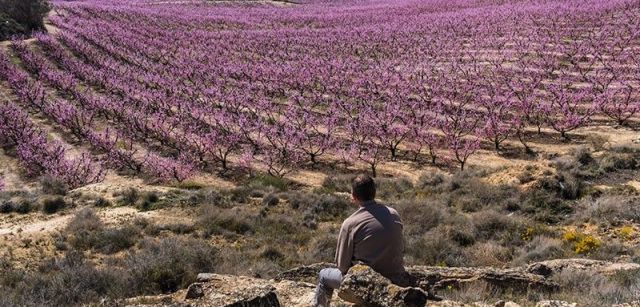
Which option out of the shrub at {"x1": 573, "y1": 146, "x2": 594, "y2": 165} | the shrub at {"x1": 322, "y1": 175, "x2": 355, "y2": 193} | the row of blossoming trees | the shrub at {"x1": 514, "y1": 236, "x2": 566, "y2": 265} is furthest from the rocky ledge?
the row of blossoming trees

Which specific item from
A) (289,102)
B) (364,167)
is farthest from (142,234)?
(289,102)

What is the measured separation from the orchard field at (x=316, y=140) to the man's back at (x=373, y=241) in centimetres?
180

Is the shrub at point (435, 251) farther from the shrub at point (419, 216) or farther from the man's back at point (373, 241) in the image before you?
the man's back at point (373, 241)

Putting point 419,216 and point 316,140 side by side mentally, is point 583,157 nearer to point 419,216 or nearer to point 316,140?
point 419,216

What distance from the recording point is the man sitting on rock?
6.46 metres

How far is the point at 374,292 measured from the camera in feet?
19.2

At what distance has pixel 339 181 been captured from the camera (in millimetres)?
21141

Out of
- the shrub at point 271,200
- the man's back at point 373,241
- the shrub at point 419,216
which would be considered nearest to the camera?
the man's back at point 373,241

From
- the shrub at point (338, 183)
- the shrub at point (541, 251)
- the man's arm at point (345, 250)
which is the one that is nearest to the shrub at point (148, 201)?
the shrub at point (338, 183)

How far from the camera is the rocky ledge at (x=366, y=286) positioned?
5.87m

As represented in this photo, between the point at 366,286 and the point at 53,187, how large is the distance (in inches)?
634

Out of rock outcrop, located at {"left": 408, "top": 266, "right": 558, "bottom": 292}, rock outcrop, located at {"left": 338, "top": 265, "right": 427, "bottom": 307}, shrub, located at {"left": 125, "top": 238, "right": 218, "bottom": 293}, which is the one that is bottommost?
shrub, located at {"left": 125, "top": 238, "right": 218, "bottom": 293}

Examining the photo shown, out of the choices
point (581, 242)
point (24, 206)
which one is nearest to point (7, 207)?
point (24, 206)

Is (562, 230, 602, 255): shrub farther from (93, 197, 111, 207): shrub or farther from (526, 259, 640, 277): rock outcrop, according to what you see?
(93, 197, 111, 207): shrub
